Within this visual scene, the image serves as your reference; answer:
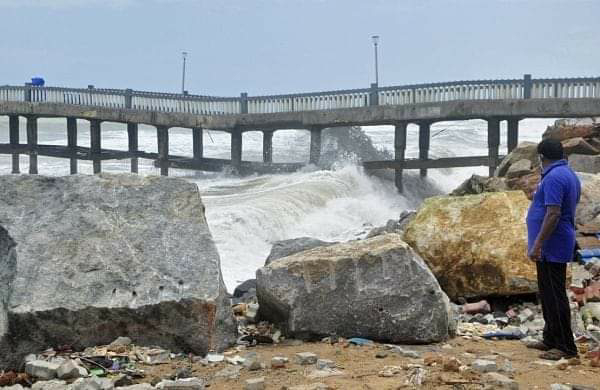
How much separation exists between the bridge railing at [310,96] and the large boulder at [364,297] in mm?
16078

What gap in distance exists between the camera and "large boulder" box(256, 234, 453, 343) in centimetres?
672

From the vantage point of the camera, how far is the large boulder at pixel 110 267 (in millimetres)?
6223

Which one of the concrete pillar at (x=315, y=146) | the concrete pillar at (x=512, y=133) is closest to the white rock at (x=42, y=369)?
the concrete pillar at (x=512, y=133)

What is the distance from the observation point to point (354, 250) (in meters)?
6.91

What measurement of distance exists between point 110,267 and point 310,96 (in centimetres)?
2038

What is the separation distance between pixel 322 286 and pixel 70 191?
189cm

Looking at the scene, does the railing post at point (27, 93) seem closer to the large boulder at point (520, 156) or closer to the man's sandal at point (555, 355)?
the large boulder at point (520, 156)

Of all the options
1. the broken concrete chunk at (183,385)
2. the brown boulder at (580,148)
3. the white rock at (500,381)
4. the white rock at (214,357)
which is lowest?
the white rock at (214,357)

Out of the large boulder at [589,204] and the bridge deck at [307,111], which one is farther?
the bridge deck at [307,111]

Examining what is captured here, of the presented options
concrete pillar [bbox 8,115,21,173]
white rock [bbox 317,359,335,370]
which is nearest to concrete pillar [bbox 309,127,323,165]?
concrete pillar [bbox 8,115,21,173]

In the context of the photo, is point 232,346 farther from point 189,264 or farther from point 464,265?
point 464,265

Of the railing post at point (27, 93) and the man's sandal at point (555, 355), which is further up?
the railing post at point (27, 93)

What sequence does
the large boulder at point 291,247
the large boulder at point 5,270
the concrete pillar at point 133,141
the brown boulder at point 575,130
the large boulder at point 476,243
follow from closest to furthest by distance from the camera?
the large boulder at point 5,270 < the large boulder at point 476,243 < the large boulder at point 291,247 < the brown boulder at point 575,130 < the concrete pillar at point 133,141

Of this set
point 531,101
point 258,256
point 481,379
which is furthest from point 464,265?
point 531,101
